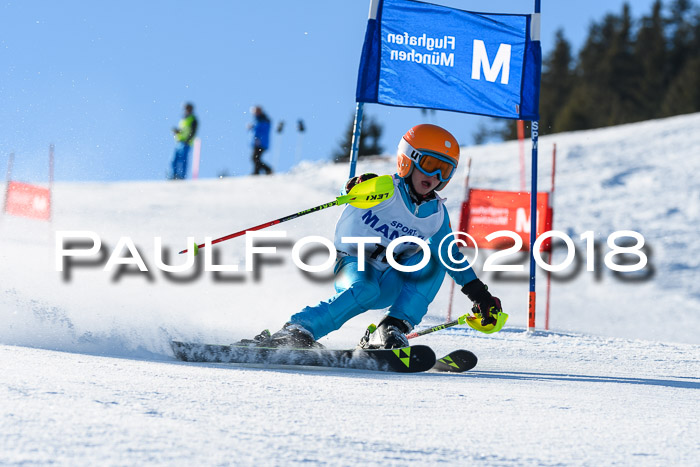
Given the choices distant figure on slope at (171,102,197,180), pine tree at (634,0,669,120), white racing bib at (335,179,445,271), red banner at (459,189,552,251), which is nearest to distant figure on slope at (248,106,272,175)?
distant figure on slope at (171,102,197,180)

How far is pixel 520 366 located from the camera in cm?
414

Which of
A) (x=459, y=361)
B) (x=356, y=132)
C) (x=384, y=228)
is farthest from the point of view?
(x=356, y=132)

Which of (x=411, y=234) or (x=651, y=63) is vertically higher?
(x=651, y=63)

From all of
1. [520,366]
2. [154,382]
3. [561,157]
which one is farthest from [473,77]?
[561,157]

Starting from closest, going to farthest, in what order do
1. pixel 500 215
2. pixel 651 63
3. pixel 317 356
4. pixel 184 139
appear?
pixel 317 356, pixel 500 215, pixel 184 139, pixel 651 63

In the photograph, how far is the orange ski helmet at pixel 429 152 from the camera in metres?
3.97

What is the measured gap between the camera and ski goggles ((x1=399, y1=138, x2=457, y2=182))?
13.0ft

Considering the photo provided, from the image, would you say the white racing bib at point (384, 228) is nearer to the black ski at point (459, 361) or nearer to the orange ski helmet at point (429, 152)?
the orange ski helmet at point (429, 152)

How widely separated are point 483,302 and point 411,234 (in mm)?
496

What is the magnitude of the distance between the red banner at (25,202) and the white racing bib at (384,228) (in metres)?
8.10

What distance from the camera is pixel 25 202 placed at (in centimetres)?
1121

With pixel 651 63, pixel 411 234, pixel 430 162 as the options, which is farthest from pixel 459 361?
pixel 651 63

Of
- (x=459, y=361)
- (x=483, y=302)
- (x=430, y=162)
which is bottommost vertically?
(x=459, y=361)

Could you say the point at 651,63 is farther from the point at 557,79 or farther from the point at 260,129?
the point at 260,129
